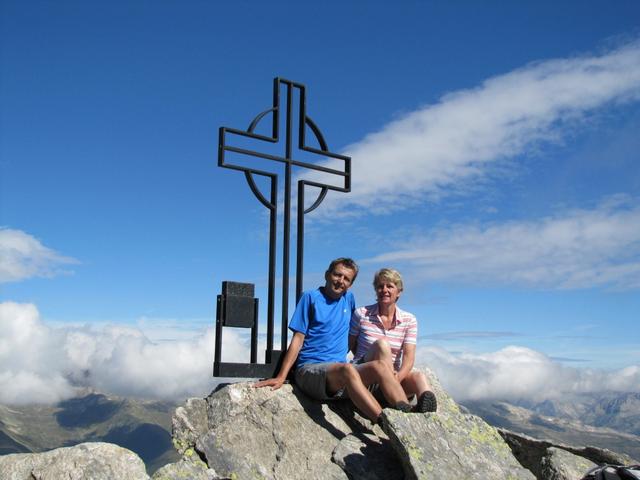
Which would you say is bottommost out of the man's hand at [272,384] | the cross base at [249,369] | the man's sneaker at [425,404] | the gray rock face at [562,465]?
the gray rock face at [562,465]

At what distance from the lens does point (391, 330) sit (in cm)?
927

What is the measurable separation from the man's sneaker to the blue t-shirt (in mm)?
1498

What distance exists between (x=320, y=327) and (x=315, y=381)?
774mm

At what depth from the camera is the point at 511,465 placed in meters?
8.23

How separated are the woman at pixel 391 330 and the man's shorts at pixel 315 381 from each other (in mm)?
579

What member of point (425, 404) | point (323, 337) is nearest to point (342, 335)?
point (323, 337)

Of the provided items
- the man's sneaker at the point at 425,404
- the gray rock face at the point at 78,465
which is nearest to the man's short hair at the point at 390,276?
the man's sneaker at the point at 425,404

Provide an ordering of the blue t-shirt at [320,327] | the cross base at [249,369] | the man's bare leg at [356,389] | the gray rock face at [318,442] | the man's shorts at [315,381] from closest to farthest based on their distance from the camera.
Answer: the gray rock face at [318,442], the man's bare leg at [356,389], the man's shorts at [315,381], the blue t-shirt at [320,327], the cross base at [249,369]

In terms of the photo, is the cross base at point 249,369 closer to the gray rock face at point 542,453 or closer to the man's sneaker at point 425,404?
the man's sneaker at point 425,404

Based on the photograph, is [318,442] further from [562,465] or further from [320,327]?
[562,465]

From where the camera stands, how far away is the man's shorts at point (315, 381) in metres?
8.88

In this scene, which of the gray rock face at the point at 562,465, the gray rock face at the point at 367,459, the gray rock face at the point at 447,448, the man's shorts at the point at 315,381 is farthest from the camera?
the man's shorts at the point at 315,381

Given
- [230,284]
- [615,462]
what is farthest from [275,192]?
[615,462]

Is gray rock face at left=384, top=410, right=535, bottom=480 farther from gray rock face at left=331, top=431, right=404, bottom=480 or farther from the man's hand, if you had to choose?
the man's hand
